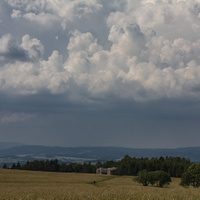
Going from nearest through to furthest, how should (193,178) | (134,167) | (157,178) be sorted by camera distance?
(193,178) → (157,178) → (134,167)

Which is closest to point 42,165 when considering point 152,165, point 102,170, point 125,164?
point 102,170

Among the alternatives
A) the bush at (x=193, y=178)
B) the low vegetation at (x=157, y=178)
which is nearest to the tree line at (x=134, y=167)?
the low vegetation at (x=157, y=178)

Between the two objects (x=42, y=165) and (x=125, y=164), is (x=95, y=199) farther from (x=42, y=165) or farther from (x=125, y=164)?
(x=42, y=165)

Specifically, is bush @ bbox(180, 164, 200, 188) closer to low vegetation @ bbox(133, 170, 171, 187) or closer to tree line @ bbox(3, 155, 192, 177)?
low vegetation @ bbox(133, 170, 171, 187)

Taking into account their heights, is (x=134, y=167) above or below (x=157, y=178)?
below

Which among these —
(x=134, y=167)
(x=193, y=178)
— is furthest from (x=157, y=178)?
(x=134, y=167)

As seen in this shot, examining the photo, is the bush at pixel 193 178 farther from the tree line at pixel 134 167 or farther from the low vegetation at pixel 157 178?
the tree line at pixel 134 167

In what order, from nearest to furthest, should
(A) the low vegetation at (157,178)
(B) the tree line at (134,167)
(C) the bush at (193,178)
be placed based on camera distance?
1. (C) the bush at (193,178)
2. (A) the low vegetation at (157,178)
3. (B) the tree line at (134,167)

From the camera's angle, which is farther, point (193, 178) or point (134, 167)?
point (134, 167)

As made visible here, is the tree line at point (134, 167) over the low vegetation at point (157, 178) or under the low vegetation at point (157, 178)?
under

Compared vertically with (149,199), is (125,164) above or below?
below

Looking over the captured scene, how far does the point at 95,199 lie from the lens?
10.8 metres

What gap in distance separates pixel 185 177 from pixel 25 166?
114838 millimetres

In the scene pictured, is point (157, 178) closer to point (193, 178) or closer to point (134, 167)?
point (193, 178)
